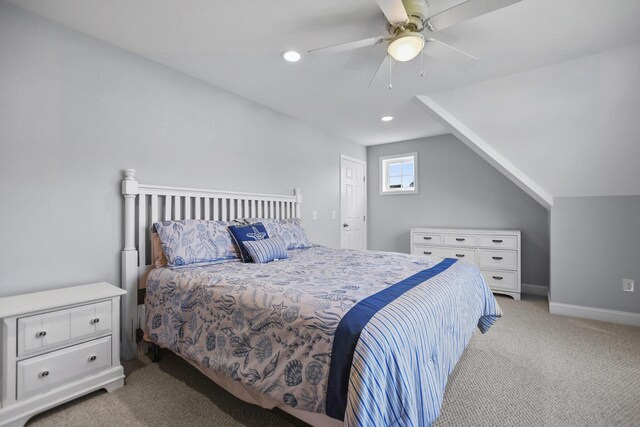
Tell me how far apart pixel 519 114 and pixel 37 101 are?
388 centimetres

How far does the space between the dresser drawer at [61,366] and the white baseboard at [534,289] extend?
4.80 m

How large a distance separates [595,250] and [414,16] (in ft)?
9.95

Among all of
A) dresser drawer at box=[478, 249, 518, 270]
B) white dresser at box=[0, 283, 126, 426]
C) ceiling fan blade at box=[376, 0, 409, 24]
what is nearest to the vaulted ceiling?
ceiling fan blade at box=[376, 0, 409, 24]

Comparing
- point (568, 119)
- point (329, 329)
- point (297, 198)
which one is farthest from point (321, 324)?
point (568, 119)

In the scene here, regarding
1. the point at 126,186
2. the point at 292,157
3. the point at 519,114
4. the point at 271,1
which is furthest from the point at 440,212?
the point at 126,186

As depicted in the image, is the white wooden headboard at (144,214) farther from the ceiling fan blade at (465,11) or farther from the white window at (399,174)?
the white window at (399,174)

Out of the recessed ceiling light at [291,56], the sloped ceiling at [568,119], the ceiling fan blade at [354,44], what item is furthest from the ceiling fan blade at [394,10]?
the sloped ceiling at [568,119]

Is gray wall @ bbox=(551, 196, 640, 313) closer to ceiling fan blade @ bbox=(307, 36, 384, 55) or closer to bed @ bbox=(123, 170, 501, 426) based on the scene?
bed @ bbox=(123, 170, 501, 426)

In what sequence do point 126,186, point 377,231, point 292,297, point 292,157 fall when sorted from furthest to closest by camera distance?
point 377,231
point 292,157
point 126,186
point 292,297

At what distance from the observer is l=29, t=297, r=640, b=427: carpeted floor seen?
1.57 meters

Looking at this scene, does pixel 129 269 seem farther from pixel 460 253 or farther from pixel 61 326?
pixel 460 253

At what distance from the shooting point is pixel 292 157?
388cm

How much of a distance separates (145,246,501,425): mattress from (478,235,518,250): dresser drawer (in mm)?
2068

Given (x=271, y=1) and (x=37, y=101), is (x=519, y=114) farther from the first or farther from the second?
(x=37, y=101)
